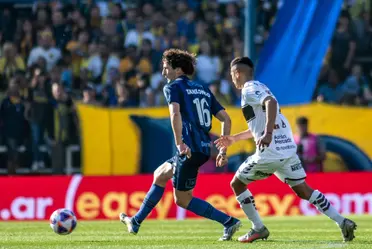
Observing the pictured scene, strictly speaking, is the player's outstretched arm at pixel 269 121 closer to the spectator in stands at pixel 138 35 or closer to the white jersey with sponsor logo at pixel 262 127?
the white jersey with sponsor logo at pixel 262 127

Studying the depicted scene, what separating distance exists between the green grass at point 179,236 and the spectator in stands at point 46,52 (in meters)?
6.96

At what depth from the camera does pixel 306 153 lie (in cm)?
1842

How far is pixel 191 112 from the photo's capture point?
10.7m

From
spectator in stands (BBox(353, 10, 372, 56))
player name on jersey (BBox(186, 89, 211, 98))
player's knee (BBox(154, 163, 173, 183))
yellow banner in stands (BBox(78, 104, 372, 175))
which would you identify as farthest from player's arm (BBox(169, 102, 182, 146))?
spectator in stands (BBox(353, 10, 372, 56))

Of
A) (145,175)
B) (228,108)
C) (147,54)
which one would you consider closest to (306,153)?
(228,108)

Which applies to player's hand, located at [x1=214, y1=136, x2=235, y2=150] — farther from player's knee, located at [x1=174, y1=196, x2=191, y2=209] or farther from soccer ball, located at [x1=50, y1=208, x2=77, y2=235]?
soccer ball, located at [x1=50, y1=208, x2=77, y2=235]

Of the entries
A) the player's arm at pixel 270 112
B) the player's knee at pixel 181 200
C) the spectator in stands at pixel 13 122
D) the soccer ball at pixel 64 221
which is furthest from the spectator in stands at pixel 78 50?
the player's arm at pixel 270 112

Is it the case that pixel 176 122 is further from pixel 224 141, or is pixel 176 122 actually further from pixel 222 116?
pixel 222 116

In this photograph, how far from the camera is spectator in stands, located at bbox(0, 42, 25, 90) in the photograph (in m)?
20.7

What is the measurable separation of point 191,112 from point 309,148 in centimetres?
796

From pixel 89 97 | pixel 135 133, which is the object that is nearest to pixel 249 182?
pixel 135 133

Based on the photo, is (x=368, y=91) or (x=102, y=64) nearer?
(x=102, y=64)

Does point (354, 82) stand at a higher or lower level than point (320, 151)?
higher

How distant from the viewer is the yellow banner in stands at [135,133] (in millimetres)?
18625
